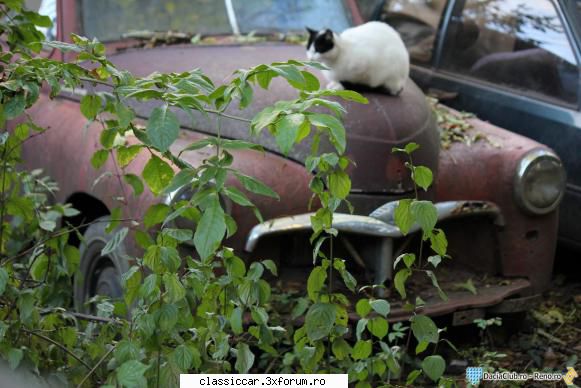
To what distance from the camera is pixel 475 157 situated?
407 cm

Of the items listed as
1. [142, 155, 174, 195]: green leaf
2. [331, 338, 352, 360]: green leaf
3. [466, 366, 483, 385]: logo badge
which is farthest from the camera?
[466, 366, 483, 385]: logo badge

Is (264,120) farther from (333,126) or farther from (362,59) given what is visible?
(362,59)

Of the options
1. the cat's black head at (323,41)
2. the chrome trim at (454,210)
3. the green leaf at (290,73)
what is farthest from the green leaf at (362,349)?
the cat's black head at (323,41)

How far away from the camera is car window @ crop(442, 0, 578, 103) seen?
4.77 m

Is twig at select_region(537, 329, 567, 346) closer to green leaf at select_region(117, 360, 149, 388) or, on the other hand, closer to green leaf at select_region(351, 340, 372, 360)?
green leaf at select_region(351, 340, 372, 360)

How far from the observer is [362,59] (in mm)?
3910

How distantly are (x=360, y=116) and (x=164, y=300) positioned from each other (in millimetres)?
1527

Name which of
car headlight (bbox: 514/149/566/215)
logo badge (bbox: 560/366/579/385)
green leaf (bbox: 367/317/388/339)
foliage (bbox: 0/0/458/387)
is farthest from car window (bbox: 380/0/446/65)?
green leaf (bbox: 367/317/388/339)

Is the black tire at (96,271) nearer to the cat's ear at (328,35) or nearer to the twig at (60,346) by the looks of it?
the twig at (60,346)

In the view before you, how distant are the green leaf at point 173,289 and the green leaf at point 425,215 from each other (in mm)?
610

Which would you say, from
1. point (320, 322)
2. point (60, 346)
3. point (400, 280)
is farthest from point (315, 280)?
point (60, 346)

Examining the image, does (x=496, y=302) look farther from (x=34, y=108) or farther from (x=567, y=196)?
(x=34, y=108)

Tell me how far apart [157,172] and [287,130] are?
474 mm

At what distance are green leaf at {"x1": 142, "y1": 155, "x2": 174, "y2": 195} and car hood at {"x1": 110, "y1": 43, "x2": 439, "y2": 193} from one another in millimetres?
1002
